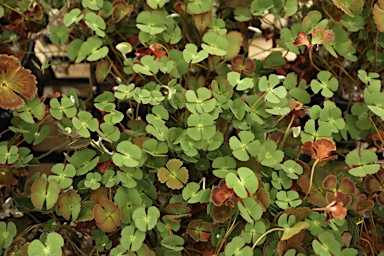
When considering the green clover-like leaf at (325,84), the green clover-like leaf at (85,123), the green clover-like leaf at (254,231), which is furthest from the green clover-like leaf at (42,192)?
the green clover-like leaf at (325,84)

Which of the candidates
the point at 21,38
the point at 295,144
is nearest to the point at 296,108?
the point at 295,144

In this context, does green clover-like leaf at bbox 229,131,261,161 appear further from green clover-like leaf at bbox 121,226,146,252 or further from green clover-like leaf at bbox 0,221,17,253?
green clover-like leaf at bbox 0,221,17,253

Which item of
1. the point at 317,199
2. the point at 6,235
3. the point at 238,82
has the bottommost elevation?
the point at 6,235

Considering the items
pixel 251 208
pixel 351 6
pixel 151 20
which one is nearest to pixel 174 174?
pixel 251 208

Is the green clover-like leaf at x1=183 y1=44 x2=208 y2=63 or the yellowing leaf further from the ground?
the yellowing leaf

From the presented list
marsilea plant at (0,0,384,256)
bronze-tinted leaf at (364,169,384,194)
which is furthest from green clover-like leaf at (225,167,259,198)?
bronze-tinted leaf at (364,169,384,194)

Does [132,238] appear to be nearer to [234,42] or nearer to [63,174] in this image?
[63,174]

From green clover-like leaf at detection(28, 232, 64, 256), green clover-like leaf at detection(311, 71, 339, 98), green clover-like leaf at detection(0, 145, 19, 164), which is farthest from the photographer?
green clover-like leaf at detection(311, 71, 339, 98)

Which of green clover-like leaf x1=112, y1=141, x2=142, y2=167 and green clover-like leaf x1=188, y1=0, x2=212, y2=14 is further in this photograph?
green clover-like leaf x1=188, y1=0, x2=212, y2=14
